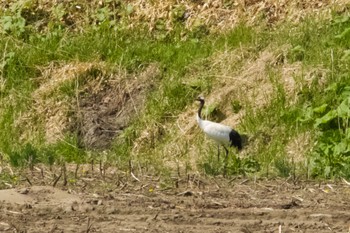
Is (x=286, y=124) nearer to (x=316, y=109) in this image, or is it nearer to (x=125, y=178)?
(x=316, y=109)

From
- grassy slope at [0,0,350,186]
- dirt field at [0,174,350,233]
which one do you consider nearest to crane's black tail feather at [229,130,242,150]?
grassy slope at [0,0,350,186]

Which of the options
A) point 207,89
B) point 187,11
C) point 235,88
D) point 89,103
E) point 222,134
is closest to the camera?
point 222,134

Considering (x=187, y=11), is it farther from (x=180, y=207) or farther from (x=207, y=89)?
(x=180, y=207)

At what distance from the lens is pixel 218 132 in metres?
11.6

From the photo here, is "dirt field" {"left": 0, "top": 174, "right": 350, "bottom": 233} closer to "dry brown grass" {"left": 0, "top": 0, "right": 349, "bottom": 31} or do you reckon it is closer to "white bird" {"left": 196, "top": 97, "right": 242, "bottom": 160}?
"white bird" {"left": 196, "top": 97, "right": 242, "bottom": 160}

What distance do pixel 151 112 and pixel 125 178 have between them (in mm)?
4118

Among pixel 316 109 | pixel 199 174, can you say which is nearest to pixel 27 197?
pixel 199 174

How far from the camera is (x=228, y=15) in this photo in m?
14.3

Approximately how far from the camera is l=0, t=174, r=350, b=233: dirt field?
699cm

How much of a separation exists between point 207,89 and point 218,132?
62.5 inches

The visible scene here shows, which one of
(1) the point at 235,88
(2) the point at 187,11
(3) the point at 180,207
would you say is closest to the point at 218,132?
(1) the point at 235,88

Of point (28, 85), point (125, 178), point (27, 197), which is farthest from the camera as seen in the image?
point (28, 85)

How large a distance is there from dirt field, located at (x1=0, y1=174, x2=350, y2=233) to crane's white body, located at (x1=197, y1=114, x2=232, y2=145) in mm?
2675

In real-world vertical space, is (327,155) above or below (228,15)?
below
